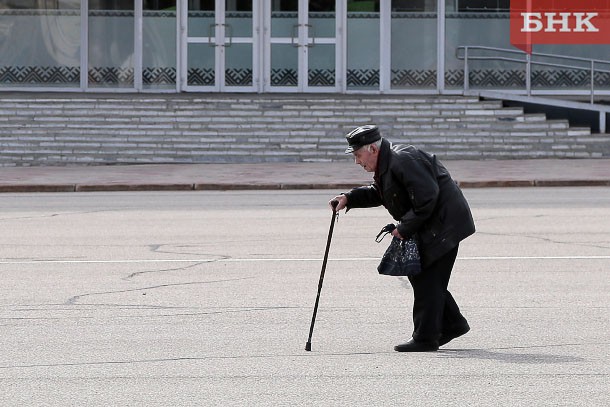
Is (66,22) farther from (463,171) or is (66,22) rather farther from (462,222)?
(462,222)

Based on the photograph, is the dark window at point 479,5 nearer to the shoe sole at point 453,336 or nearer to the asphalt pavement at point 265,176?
the asphalt pavement at point 265,176

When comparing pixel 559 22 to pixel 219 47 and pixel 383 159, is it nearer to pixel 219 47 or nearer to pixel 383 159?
pixel 219 47

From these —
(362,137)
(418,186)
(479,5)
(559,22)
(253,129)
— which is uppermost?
(479,5)

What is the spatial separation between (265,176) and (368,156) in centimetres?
1459

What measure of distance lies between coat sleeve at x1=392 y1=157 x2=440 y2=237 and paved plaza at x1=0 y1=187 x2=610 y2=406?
2.68 feet

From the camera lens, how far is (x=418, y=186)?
24.7 ft

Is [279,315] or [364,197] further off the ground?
[364,197]

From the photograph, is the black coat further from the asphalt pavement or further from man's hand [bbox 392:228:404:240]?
the asphalt pavement

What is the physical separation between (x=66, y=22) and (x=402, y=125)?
8.16 metres

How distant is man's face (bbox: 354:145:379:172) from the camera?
758 centimetres

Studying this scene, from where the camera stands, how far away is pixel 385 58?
28.6 m

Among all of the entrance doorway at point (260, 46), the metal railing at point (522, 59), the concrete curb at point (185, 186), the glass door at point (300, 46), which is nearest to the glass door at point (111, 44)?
the entrance doorway at point (260, 46)

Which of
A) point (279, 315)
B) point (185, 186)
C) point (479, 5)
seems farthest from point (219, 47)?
point (279, 315)

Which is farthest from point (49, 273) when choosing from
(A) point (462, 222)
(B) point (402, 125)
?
(B) point (402, 125)
